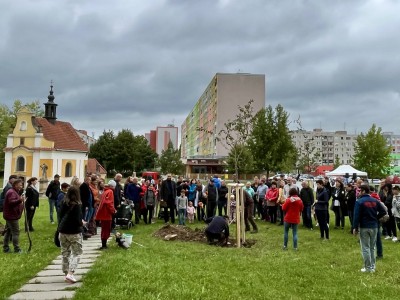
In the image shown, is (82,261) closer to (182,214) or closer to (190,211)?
(182,214)

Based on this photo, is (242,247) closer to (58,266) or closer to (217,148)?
(58,266)

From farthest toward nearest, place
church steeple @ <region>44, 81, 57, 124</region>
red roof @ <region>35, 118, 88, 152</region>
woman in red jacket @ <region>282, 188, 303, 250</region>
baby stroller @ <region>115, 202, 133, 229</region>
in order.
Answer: church steeple @ <region>44, 81, 57, 124</region>
red roof @ <region>35, 118, 88, 152</region>
baby stroller @ <region>115, 202, 133, 229</region>
woman in red jacket @ <region>282, 188, 303, 250</region>

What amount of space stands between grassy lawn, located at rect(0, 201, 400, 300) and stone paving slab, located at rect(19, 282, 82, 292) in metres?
0.18

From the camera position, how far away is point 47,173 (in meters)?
49.5

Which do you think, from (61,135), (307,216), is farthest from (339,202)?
(61,135)

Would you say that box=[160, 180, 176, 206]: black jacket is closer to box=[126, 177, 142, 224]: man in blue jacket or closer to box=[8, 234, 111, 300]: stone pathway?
box=[126, 177, 142, 224]: man in blue jacket

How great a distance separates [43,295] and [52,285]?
0.67 metres

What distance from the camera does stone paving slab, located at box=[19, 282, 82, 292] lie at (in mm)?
6664

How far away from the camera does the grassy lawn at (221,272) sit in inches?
257

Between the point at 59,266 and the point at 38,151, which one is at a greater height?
the point at 38,151

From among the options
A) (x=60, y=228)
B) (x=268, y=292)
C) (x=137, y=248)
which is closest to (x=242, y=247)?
(x=137, y=248)

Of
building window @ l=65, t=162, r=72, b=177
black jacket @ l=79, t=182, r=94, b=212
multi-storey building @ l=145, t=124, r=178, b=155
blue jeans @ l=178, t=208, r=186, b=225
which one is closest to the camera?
black jacket @ l=79, t=182, r=94, b=212

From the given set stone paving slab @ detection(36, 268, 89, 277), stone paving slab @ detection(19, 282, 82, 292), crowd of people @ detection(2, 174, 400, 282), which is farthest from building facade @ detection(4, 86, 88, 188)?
stone paving slab @ detection(19, 282, 82, 292)

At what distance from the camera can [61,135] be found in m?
54.2
